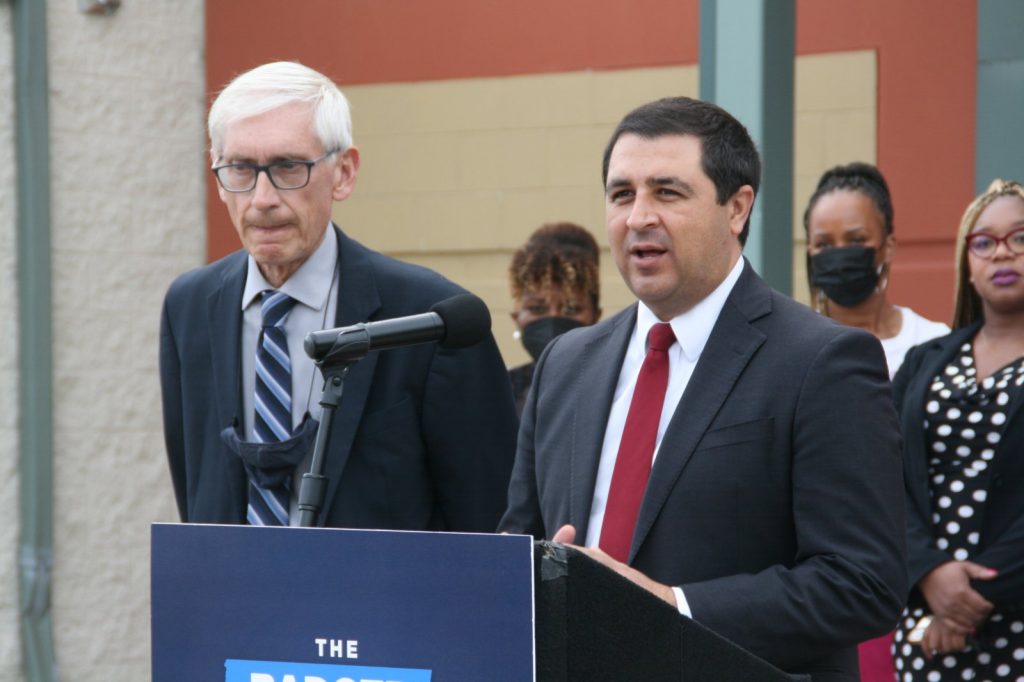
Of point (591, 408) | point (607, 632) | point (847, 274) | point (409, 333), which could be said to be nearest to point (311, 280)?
point (591, 408)

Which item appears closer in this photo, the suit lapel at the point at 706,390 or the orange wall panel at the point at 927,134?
the suit lapel at the point at 706,390

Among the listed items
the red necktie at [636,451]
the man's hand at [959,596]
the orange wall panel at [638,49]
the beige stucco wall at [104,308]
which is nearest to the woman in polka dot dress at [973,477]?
the man's hand at [959,596]

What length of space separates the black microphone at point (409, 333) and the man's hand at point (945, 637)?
75.9 inches

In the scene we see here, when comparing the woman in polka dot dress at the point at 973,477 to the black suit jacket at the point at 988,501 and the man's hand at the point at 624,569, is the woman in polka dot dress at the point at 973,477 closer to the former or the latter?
the black suit jacket at the point at 988,501

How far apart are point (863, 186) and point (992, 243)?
2.60 feet

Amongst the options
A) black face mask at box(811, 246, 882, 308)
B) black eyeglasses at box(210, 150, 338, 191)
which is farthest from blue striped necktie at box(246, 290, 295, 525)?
black face mask at box(811, 246, 882, 308)

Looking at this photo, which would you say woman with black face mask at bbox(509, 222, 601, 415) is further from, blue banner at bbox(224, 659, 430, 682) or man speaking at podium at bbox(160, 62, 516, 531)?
blue banner at bbox(224, 659, 430, 682)

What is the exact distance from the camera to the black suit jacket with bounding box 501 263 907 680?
2596mm

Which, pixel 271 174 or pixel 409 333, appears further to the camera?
pixel 271 174

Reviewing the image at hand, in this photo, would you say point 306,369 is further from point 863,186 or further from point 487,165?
point 487,165

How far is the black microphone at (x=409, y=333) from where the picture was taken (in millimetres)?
2479

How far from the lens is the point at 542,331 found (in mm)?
5199

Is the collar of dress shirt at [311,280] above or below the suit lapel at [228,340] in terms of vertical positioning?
above

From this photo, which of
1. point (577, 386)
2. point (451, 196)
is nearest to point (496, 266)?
point (451, 196)
